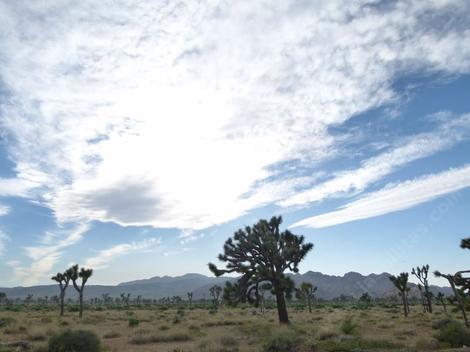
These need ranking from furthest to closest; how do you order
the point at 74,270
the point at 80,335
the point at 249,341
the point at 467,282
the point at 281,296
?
the point at 74,270
the point at 281,296
the point at 249,341
the point at 80,335
the point at 467,282

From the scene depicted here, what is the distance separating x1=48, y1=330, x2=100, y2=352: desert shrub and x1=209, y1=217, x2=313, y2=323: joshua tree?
11.3 m

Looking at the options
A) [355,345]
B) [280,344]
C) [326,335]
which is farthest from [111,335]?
[355,345]

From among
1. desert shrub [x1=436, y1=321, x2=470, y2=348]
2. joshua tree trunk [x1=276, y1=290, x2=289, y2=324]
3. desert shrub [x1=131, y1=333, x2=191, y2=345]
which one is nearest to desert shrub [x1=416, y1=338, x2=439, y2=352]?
desert shrub [x1=436, y1=321, x2=470, y2=348]

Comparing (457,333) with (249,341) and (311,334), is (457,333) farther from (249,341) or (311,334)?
(249,341)

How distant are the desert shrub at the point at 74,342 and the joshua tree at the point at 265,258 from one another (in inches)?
446

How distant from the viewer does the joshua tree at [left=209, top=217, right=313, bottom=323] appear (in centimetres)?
2459

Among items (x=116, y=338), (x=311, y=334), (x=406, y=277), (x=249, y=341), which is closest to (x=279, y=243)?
(x=311, y=334)

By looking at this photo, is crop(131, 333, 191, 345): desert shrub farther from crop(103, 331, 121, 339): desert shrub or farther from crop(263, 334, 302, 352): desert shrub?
crop(263, 334, 302, 352): desert shrub

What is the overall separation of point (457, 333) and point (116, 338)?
1617 cm

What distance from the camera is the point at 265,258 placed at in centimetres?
2538

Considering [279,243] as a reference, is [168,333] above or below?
below

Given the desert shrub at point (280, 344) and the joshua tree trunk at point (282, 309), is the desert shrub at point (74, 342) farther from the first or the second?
the joshua tree trunk at point (282, 309)

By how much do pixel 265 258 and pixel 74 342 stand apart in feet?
44.8

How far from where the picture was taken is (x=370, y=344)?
14.6m
